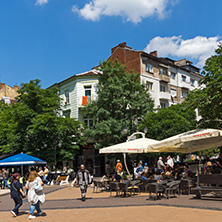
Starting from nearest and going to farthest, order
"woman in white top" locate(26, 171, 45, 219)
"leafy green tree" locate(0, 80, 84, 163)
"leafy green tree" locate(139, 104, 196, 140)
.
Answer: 1. "woman in white top" locate(26, 171, 45, 219)
2. "leafy green tree" locate(0, 80, 84, 163)
3. "leafy green tree" locate(139, 104, 196, 140)

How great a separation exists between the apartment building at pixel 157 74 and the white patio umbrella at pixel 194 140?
23.5m

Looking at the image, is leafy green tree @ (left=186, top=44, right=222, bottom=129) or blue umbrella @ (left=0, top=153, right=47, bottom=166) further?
blue umbrella @ (left=0, top=153, right=47, bottom=166)

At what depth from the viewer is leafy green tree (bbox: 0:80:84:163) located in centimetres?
2836

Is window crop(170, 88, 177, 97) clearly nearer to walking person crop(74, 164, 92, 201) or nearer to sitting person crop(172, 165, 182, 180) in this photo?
sitting person crop(172, 165, 182, 180)

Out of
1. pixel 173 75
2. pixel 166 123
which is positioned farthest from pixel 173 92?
pixel 166 123

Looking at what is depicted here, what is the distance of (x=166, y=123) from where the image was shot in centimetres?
3030

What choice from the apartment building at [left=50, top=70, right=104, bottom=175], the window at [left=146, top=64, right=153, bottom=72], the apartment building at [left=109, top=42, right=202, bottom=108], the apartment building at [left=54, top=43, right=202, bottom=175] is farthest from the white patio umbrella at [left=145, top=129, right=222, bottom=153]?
the window at [left=146, top=64, right=153, bottom=72]

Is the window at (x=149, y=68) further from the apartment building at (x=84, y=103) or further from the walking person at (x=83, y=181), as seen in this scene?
the walking person at (x=83, y=181)

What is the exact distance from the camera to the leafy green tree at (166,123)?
3003 centimetres

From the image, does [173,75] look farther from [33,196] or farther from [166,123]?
[33,196]

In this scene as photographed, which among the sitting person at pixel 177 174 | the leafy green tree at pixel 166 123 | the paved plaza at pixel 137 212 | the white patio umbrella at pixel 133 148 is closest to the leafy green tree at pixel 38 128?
the leafy green tree at pixel 166 123

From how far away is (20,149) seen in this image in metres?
30.3

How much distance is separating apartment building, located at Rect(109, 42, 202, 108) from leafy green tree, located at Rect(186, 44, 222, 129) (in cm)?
2152

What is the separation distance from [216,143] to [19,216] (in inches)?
359
